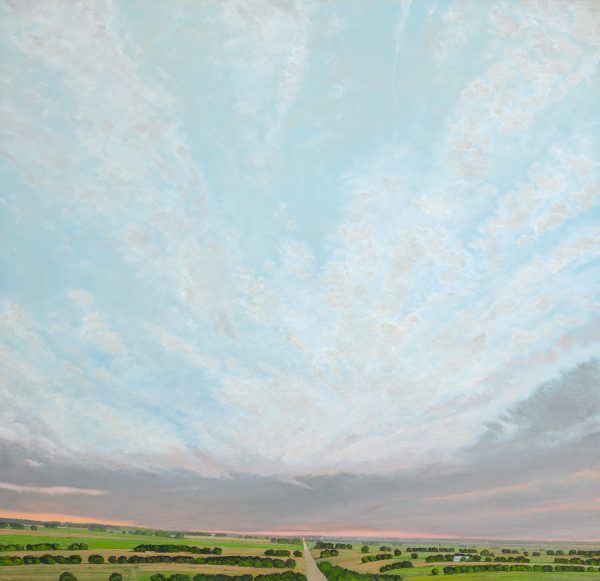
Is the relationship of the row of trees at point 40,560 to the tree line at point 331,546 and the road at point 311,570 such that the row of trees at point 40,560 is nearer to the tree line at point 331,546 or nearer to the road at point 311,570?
the road at point 311,570

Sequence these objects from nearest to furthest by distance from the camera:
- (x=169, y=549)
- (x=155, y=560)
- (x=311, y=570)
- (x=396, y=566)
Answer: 1. (x=155, y=560)
2. (x=169, y=549)
3. (x=311, y=570)
4. (x=396, y=566)

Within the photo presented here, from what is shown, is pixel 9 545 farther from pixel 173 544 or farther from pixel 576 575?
pixel 576 575

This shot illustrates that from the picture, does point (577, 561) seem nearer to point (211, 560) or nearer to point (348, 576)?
point (348, 576)

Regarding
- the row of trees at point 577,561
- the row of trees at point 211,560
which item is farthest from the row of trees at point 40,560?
the row of trees at point 577,561

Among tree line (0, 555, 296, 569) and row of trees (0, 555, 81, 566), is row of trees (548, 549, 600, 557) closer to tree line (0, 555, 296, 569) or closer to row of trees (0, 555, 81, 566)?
tree line (0, 555, 296, 569)

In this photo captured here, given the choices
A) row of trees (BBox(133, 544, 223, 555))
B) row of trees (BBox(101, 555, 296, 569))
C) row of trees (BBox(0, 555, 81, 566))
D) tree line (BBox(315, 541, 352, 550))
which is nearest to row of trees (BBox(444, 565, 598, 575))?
tree line (BBox(315, 541, 352, 550))

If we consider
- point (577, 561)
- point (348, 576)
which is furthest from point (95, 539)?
point (577, 561)

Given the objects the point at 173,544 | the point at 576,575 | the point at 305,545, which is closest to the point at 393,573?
the point at 305,545
